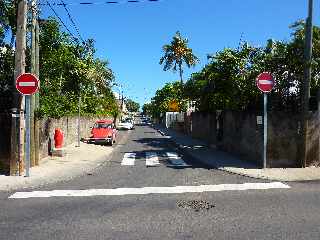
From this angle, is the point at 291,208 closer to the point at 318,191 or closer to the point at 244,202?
the point at 244,202

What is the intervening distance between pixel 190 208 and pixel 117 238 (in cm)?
244

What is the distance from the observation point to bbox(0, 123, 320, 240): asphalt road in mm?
7214

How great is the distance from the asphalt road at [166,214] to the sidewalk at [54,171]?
0.80 metres

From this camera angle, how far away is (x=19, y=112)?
13.7 m

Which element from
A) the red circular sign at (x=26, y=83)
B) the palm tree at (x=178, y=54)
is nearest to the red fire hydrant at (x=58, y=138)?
the red circular sign at (x=26, y=83)

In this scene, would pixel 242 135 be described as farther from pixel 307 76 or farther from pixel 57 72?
pixel 57 72

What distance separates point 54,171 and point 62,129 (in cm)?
1015

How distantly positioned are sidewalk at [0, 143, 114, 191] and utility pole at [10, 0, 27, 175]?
0.51m

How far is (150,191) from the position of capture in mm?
11141

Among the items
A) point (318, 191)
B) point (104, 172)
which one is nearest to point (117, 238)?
point (318, 191)

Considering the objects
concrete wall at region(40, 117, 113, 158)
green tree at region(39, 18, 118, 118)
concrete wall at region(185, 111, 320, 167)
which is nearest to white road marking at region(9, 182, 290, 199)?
concrete wall at region(185, 111, 320, 167)

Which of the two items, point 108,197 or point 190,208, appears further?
point 108,197

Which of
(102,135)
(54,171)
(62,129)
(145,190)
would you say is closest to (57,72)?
(62,129)

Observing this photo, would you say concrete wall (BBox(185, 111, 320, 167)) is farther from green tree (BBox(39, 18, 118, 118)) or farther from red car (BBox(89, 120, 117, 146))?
red car (BBox(89, 120, 117, 146))
